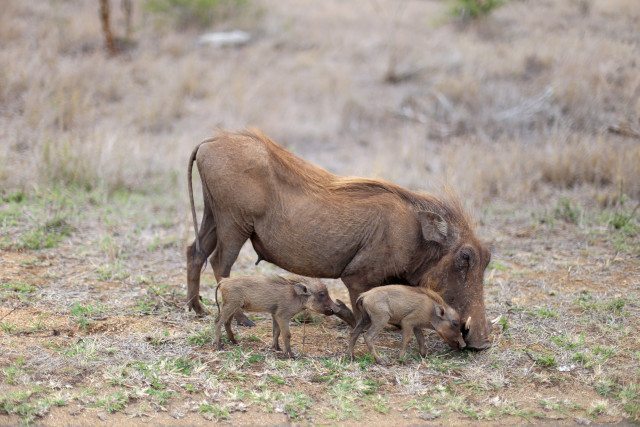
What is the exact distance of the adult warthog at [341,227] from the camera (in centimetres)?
567

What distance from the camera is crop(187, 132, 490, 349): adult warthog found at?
5668 millimetres

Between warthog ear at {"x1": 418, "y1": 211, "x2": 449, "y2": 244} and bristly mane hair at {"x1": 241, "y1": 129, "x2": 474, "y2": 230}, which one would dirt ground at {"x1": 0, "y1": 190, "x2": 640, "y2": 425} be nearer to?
warthog ear at {"x1": 418, "y1": 211, "x2": 449, "y2": 244}

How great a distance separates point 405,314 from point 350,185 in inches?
41.7

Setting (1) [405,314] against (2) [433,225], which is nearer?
(1) [405,314]

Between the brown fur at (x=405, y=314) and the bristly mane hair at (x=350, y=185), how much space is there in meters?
0.65

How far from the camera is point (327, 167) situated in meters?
11.4

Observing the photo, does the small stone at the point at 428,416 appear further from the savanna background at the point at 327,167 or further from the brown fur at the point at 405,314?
the brown fur at the point at 405,314

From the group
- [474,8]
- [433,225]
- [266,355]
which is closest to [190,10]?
[474,8]

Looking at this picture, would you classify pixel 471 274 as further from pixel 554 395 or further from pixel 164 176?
pixel 164 176

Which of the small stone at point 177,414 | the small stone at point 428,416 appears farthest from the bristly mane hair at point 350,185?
the small stone at point 177,414

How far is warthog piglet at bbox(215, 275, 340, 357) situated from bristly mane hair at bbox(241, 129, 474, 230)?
2.43 ft

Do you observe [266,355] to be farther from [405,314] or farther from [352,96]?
[352,96]

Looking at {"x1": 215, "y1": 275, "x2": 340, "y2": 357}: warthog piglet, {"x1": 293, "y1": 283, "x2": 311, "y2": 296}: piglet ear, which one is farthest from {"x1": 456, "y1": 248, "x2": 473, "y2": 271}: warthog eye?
{"x1": 293, "y1": 283, "x2": 311, "y2": 296}: piglet ear

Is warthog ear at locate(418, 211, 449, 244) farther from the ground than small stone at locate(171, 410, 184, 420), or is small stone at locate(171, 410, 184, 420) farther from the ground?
warthog ear at locate(418, 211, 449, 244)
